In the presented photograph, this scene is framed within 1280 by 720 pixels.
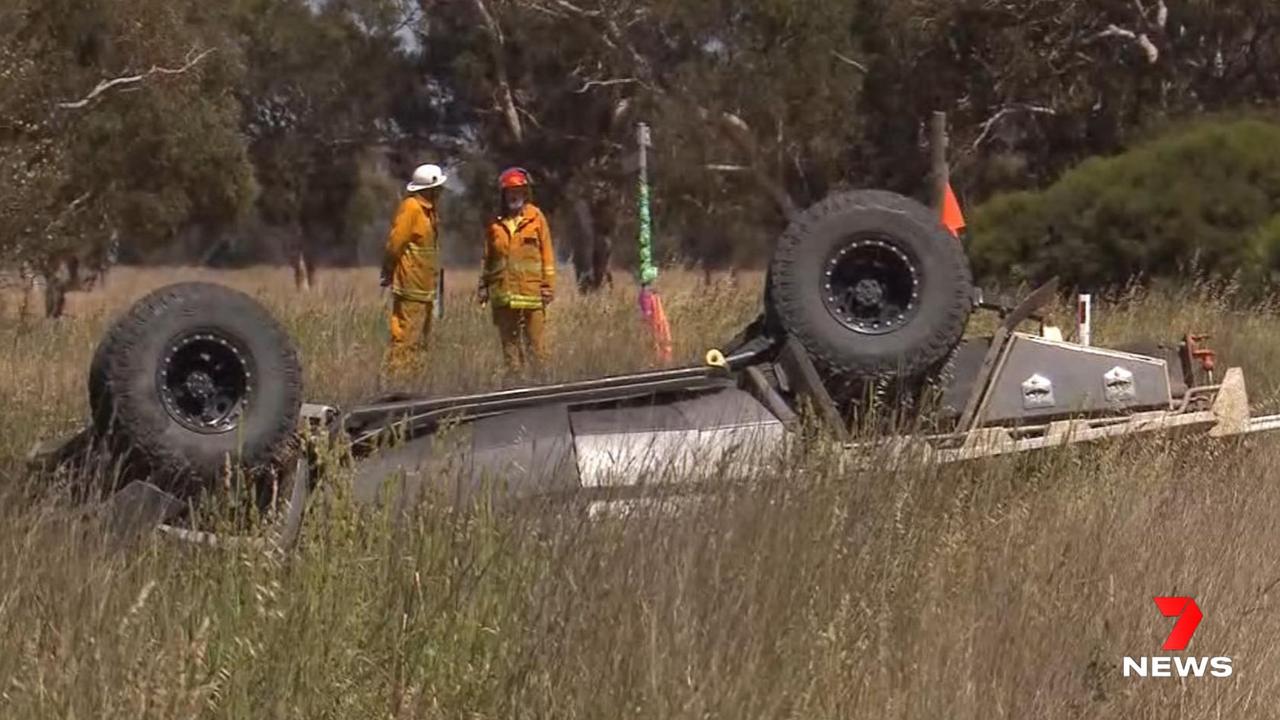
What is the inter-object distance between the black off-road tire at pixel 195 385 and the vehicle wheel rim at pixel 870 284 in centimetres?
215

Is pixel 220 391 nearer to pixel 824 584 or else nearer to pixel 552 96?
pixel 824 584

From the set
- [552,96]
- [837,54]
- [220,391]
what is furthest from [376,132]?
[220,391]

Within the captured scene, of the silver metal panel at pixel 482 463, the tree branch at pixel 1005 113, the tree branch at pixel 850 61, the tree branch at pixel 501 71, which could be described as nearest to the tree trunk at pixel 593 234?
the tree branch at pixel 501 71

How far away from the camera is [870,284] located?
661 centimetres

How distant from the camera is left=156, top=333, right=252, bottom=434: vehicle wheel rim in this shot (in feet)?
19.4

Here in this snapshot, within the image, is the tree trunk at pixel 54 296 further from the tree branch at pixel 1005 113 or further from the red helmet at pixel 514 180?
the tree branch at pixel 1005 113

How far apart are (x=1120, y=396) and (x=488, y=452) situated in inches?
107

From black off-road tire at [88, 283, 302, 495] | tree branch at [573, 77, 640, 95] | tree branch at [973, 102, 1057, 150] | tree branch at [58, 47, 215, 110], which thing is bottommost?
black off-road tire at [88, 283, 302, 495]

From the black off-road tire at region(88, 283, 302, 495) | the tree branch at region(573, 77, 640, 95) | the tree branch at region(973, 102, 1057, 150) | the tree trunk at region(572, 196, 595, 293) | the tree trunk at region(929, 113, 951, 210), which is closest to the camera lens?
the black off-road tire at region(88, 283, 302, 495)

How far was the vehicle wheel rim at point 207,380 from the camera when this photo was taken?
591 cm

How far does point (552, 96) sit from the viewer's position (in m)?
37.7

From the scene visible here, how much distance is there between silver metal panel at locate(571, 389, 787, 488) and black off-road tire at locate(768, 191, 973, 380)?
443mm

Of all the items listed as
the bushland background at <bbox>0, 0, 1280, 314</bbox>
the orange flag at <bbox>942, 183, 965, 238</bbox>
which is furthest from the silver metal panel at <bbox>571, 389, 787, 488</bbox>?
the bushland background at <bbox>0, 0, 1280, 314</bbox>

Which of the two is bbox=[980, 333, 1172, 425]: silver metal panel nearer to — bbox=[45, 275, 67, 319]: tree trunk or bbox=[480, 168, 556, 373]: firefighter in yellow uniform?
bbox=[480, 168, 556, 373]: firefighter in yellow uniform
